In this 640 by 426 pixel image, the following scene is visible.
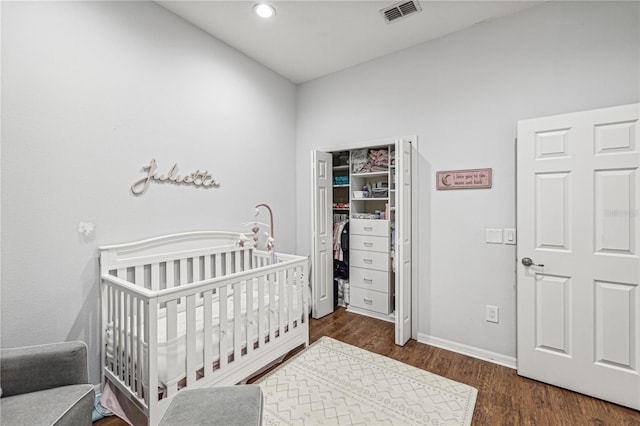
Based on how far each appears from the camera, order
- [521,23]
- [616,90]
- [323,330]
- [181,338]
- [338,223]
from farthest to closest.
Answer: [338,223] → [323,330] → [521,23] → [616,90] → [181,338]

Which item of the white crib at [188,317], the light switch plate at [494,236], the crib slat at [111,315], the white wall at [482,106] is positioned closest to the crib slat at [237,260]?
the white crib at [188,317]

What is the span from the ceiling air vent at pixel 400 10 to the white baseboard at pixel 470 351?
2.86 m

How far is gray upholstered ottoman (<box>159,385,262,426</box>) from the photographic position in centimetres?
103

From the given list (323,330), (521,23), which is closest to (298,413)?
(323,330)

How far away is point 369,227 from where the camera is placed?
3.29 m

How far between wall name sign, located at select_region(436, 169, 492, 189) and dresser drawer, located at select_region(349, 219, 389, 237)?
755 millimetres

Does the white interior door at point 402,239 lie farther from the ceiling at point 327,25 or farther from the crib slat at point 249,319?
the crib slat at point 249,319

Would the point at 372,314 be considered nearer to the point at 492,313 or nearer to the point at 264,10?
the point at 492,313

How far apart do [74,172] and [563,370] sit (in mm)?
3541

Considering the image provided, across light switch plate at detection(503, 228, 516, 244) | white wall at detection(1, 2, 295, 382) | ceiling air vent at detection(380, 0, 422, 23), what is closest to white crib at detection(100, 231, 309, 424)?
white wall at detection(1, 2, 295, 382)

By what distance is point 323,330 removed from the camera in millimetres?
2953

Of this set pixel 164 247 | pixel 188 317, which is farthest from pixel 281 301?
pixel 164 247

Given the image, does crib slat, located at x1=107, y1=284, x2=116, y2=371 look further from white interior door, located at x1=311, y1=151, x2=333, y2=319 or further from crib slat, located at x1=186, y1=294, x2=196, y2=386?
white interior door, located at x1=311, y1=151, x2=333, y2=319

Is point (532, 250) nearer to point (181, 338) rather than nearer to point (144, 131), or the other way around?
point (181, 338)
